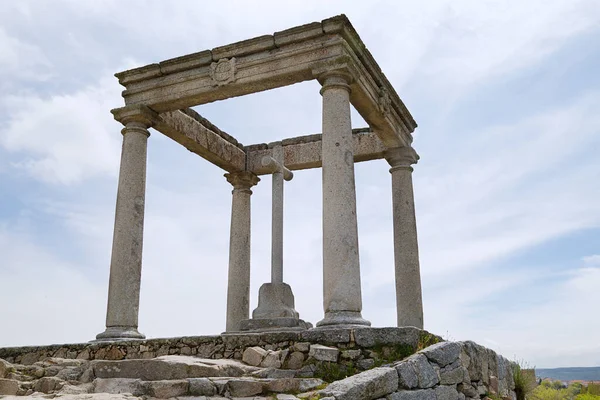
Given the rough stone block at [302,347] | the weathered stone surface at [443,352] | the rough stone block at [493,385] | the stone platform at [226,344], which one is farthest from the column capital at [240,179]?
the weathered stone surface at [443,352]

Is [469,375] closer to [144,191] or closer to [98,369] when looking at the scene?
[98,369]

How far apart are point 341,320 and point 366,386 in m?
3.04

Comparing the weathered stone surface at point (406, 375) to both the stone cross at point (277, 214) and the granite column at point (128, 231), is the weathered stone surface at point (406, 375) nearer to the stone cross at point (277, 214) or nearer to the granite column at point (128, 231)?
the stone cross at point (277, 214)

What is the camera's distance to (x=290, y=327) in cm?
1224

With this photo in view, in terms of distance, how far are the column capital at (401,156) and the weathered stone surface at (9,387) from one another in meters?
10.6

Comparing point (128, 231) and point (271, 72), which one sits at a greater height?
point (271, 72)

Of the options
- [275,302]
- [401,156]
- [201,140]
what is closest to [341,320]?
[275,302]

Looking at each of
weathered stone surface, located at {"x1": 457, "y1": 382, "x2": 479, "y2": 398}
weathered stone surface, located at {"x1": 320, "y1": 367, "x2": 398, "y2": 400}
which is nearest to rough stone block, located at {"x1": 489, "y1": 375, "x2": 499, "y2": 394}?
weathered stone surface, located at {"x1": 457, "y1": 382, "x2": 479, "y2": 398}

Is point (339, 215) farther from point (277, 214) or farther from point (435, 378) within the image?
point (435, 378)

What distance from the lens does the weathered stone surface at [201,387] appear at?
7961 millimetres

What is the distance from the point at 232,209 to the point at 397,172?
515 centimetres

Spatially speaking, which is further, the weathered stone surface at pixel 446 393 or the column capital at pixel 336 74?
the column capital at pixel 336 74

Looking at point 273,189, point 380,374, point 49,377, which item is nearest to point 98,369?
point 49,377

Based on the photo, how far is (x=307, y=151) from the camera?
17594 mm
